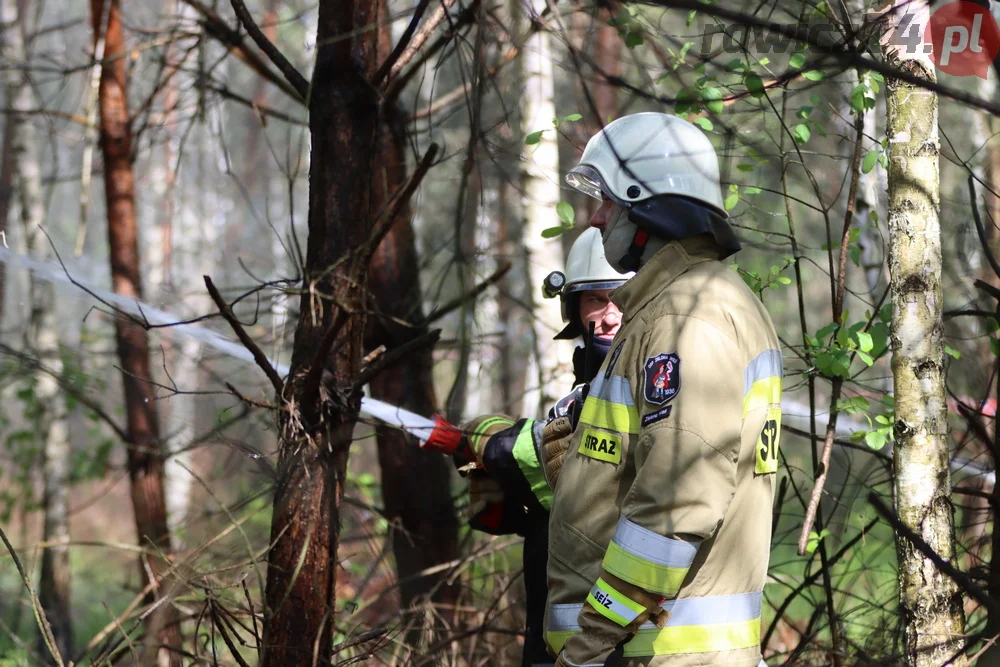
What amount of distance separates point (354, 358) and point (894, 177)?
6.33 ft

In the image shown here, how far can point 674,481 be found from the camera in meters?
1.88

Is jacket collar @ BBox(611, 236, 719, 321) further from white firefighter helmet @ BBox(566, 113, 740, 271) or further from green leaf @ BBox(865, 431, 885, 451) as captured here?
green leaf @ BBox(865, 431, 885, 451)

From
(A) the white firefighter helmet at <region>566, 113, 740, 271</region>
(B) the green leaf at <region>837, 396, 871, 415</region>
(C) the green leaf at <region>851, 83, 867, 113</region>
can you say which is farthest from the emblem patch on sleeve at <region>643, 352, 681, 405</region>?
(C) the green leaf at <region>851, 83, 867, 113</region>

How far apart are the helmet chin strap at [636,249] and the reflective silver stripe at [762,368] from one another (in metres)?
0.41

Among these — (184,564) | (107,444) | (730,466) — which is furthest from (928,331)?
(107,444)

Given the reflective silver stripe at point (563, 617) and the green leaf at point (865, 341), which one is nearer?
the reflective silver stripe at point (563, 617)

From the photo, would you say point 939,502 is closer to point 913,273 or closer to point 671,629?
point 913,273

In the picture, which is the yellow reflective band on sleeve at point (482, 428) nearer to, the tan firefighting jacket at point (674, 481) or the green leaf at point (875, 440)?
the tan firefighting jacket at point (674, 481)

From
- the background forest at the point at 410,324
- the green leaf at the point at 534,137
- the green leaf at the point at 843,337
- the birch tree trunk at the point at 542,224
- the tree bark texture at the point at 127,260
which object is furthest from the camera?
the tree bark texture at the point at 127,260

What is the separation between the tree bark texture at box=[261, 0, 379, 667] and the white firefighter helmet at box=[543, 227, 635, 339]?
77 centimetres

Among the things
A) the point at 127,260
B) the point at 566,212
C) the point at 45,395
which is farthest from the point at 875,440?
the point at 45,395

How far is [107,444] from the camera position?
685cm

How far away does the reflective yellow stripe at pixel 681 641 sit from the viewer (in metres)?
2.01

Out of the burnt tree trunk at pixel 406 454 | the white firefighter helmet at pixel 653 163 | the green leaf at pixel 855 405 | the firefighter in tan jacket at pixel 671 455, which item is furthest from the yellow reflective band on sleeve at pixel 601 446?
the burnt tree trunk at pixel 406 454
